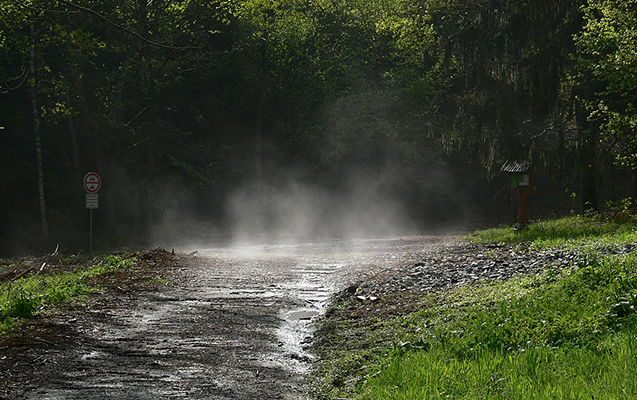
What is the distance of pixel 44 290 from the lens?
1210 cm

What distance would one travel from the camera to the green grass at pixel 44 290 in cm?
1020

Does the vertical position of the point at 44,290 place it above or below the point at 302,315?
above

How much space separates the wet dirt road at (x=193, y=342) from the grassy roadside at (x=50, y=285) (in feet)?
1.86

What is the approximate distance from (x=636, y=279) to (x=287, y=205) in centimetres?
3303

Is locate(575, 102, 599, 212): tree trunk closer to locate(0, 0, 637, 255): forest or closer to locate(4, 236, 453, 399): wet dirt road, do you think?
locate(0, 0, 637, 255): forest

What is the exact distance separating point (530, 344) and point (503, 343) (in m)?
0.35

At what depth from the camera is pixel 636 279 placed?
8.47 meters

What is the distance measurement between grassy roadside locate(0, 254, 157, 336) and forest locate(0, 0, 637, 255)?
6.41 metres

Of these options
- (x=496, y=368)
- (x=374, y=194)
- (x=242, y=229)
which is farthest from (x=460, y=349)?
(x=374, y=194)

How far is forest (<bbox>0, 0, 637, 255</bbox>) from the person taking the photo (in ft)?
83.6

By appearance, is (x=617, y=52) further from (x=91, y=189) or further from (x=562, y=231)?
(x=91, y=189)

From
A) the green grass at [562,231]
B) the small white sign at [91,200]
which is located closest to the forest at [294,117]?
the green grass at [562,231]

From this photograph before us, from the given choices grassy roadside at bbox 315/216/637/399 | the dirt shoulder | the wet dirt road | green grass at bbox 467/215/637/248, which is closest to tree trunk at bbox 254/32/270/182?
green grass at bbox 467/215/637/248

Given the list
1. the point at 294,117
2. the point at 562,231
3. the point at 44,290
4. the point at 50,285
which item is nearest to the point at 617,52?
the point at 562,231
